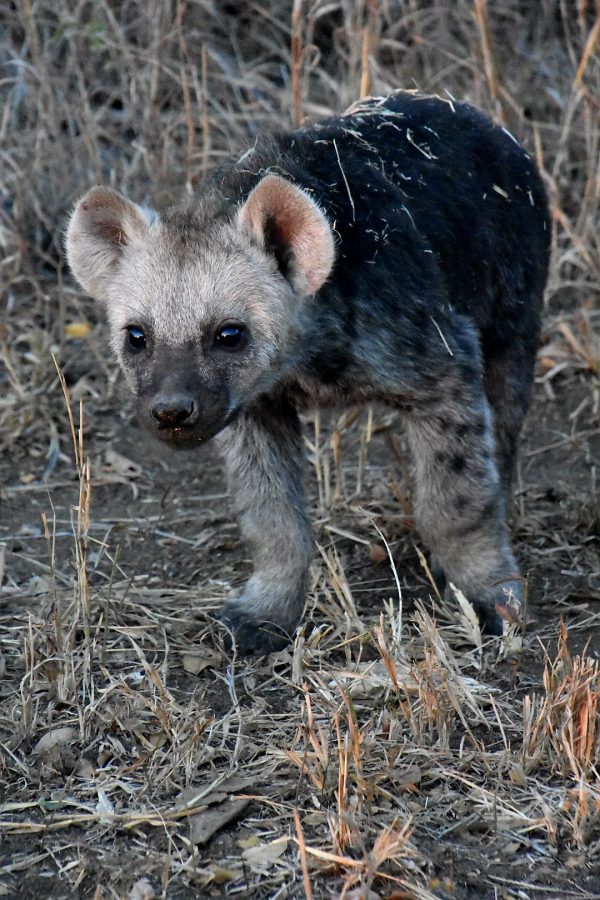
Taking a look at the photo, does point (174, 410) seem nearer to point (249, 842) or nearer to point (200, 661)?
point (200, 661)

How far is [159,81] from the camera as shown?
7.41 metres

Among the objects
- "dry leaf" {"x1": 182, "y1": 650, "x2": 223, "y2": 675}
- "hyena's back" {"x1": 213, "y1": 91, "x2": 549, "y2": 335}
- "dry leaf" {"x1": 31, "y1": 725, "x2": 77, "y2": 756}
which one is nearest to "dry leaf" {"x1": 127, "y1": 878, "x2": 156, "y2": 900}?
"dry leaf" {"x1": 31, "y1": 725, "x2": 77, "y2": 756}

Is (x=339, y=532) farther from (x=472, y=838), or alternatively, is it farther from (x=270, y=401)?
(x=472, y=838)

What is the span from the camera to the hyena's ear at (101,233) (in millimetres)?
4133

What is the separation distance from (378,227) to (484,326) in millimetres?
849

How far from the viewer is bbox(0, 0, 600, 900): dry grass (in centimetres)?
321

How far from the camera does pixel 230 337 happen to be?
157 inches

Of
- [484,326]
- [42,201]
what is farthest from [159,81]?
[484,326]

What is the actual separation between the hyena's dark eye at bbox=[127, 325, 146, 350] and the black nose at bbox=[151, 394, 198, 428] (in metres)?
0.32

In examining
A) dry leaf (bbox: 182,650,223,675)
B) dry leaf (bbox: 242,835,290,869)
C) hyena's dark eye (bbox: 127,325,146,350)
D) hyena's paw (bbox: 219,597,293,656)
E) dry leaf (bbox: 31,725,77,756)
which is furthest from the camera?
hyena's paw (bbox: 219,597,293,656)

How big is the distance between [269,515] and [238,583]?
497 mm

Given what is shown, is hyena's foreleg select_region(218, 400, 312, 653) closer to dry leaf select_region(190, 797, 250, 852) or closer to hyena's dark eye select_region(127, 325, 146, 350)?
hyena's dark eye select_region(127, 325, 146, 350)

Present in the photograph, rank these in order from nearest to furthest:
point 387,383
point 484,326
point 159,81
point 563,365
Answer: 1. point 387,383
2. point 484,326
3. point 563,365
4. point 159,81

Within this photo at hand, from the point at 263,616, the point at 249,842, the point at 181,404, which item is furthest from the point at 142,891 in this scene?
the point at 263,616
